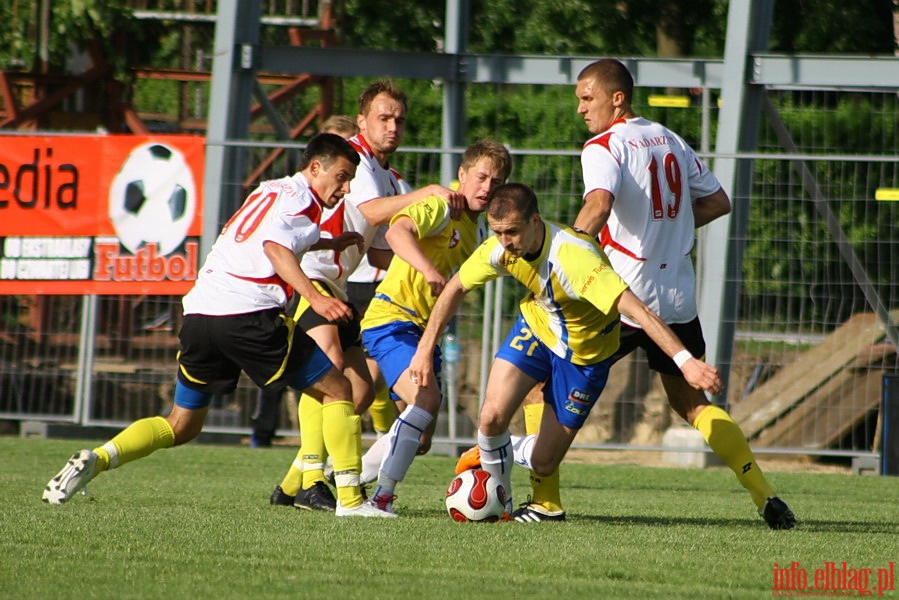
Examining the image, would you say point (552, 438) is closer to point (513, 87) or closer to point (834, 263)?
point (834, 263)

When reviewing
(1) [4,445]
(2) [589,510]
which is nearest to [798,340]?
(2) [589,510]

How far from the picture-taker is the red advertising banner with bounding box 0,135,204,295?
38.8 ft

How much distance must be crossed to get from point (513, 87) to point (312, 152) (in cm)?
1542

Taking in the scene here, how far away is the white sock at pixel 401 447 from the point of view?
6.81 metres

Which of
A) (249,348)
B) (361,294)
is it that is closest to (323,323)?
(361,294)

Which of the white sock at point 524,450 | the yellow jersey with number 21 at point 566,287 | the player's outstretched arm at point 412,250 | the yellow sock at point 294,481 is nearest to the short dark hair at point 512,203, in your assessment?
the yellow jersey with number 21 at point 566,287

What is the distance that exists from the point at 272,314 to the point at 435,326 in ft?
2.76

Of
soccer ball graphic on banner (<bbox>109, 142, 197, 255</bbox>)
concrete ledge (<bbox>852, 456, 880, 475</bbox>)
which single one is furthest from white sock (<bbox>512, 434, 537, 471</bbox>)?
soccer ball graphic on banner (<bbox>109, 142, 197, 255</bbox>)

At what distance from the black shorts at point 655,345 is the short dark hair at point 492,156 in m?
1.01

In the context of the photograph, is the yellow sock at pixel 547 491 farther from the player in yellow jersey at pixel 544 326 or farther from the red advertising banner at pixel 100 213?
the red advertising banner at pixel 100 213

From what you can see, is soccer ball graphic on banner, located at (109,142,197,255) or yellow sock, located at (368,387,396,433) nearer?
yellow sock, located at (368,387,396,433)

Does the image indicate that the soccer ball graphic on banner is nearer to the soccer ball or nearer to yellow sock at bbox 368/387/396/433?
yellow sock at bbox 368/387/396/433

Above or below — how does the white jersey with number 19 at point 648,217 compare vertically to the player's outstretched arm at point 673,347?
above

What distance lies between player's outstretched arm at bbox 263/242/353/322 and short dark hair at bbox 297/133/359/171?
514 millimetres
